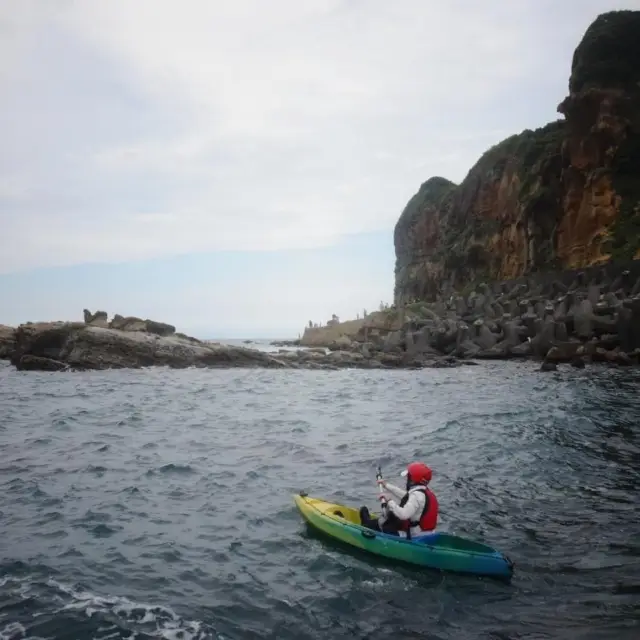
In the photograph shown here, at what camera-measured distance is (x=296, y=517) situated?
1062 cm

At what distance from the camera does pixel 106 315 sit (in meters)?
46.1

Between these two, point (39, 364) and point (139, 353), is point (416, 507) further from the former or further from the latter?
point (39, 364)

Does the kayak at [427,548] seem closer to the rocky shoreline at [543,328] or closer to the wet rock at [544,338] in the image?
the rocky shoreline at [543,328]

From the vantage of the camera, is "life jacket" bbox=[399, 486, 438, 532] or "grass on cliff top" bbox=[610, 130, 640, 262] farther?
"grass on cliff top" bbox=[610, 130, 640, 262]

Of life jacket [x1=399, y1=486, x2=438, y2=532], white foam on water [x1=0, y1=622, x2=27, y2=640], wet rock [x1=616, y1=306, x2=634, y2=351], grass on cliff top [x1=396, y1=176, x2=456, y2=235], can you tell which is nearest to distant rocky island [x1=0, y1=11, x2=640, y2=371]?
wet rock [x1=616, y1=306, x2=634, y2=351]

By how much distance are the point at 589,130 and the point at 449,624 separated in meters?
50.4

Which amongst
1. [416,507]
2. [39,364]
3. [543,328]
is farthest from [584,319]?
[39,364]

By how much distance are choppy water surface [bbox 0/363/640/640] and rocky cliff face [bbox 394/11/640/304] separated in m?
29.3

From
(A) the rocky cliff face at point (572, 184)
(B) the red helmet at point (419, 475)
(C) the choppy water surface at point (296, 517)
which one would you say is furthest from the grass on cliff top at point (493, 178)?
(B) the red helmet at point (419, 475)

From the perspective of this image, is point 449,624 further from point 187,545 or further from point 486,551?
point 187,545

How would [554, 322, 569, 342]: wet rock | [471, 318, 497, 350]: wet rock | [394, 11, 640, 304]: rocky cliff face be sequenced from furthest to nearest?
[394, 11, 640, 304]: rocky cliff face
[471, 318, 497, 350]: wet rock
[554, 322, 569, 342]: wet rock

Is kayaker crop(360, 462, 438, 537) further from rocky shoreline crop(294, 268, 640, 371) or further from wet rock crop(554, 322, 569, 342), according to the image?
wet rock crop(554, 322, 569, 342)

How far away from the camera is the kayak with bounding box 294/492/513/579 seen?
26.2 feet

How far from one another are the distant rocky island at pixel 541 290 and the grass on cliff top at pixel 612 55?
0.09 meters
